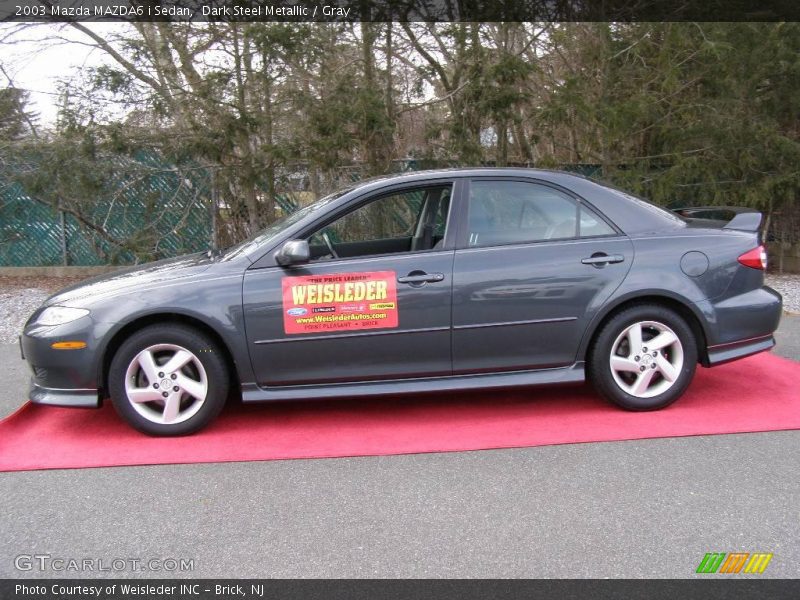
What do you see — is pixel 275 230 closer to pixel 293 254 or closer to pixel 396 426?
pixel 293 254

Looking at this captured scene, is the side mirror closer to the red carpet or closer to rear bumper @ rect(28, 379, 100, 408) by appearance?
the red carpet

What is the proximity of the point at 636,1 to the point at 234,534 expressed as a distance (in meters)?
8.86

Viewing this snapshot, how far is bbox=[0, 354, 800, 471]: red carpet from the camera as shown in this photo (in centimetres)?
388

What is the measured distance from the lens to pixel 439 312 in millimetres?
4066

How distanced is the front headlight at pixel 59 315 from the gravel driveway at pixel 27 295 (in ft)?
11.4

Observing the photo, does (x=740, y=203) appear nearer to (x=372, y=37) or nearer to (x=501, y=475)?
(x=372, y=37)

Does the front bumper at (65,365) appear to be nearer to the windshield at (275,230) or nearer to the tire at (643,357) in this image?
the windshield at (275,230)

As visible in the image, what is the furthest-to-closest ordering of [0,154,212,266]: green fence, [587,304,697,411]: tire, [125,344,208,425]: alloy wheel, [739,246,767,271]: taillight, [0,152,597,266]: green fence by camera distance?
[0,154,212,266]: green fence
[0,152,597,266]: green fence
[739,246,767,271]: taillight
[587,304,697,411]: tire
[125,344,208,425]: alloy wheel

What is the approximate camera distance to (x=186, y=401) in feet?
13.4

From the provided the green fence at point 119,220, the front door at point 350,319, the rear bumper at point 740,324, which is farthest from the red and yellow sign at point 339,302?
the green fence at point 119,220

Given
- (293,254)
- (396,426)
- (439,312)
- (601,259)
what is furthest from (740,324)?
(293,254)

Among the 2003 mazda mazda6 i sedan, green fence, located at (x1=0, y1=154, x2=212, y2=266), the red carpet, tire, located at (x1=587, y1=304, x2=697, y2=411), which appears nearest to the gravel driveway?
green fence, located at (x1=0, y1=154, x2=212, y2=266)

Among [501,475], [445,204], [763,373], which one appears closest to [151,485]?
[501,475]

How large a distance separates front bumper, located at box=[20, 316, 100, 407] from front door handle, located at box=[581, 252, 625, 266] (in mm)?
3047
